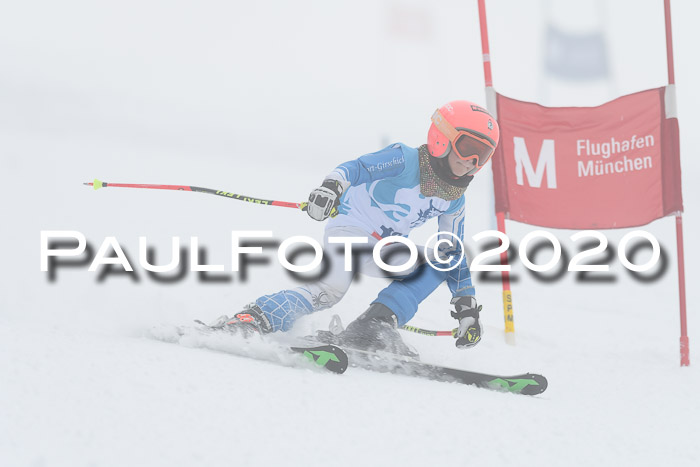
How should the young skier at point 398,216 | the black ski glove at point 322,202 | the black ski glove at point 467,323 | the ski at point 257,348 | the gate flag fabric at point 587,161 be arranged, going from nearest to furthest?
the ski at point 257,348
the black ski glove at point 322,202
the young skier at point 398,216
the black ski glove at point 467,323
the gate flag fabric at point 587,161

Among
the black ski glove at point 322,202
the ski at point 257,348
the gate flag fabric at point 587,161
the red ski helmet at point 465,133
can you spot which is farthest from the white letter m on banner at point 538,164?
the ski at point 257,348

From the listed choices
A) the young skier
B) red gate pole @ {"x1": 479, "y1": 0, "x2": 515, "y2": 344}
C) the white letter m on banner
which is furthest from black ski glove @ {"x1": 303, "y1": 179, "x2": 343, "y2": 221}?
the white letter m on banner

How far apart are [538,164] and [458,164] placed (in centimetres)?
198

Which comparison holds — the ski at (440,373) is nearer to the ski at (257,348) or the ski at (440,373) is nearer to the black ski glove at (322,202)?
the ski at (257,348)

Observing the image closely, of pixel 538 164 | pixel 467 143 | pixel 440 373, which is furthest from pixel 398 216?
pixel 538 164

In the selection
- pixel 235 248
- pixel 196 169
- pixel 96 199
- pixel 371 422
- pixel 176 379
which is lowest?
pixel 371 422

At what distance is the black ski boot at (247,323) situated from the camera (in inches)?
108

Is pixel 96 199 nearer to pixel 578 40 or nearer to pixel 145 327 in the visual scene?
pixel 145 327

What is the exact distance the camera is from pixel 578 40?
10.4 metres

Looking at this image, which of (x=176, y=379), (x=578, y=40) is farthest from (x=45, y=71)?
(x=176, y=379)

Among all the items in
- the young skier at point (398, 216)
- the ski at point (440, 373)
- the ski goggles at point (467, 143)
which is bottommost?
the ski at point (440, 373)

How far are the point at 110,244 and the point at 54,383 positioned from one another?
3.57 meters

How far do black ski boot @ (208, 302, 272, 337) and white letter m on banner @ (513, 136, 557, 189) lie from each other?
2760 mm

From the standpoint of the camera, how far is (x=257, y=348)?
254 centimetres
